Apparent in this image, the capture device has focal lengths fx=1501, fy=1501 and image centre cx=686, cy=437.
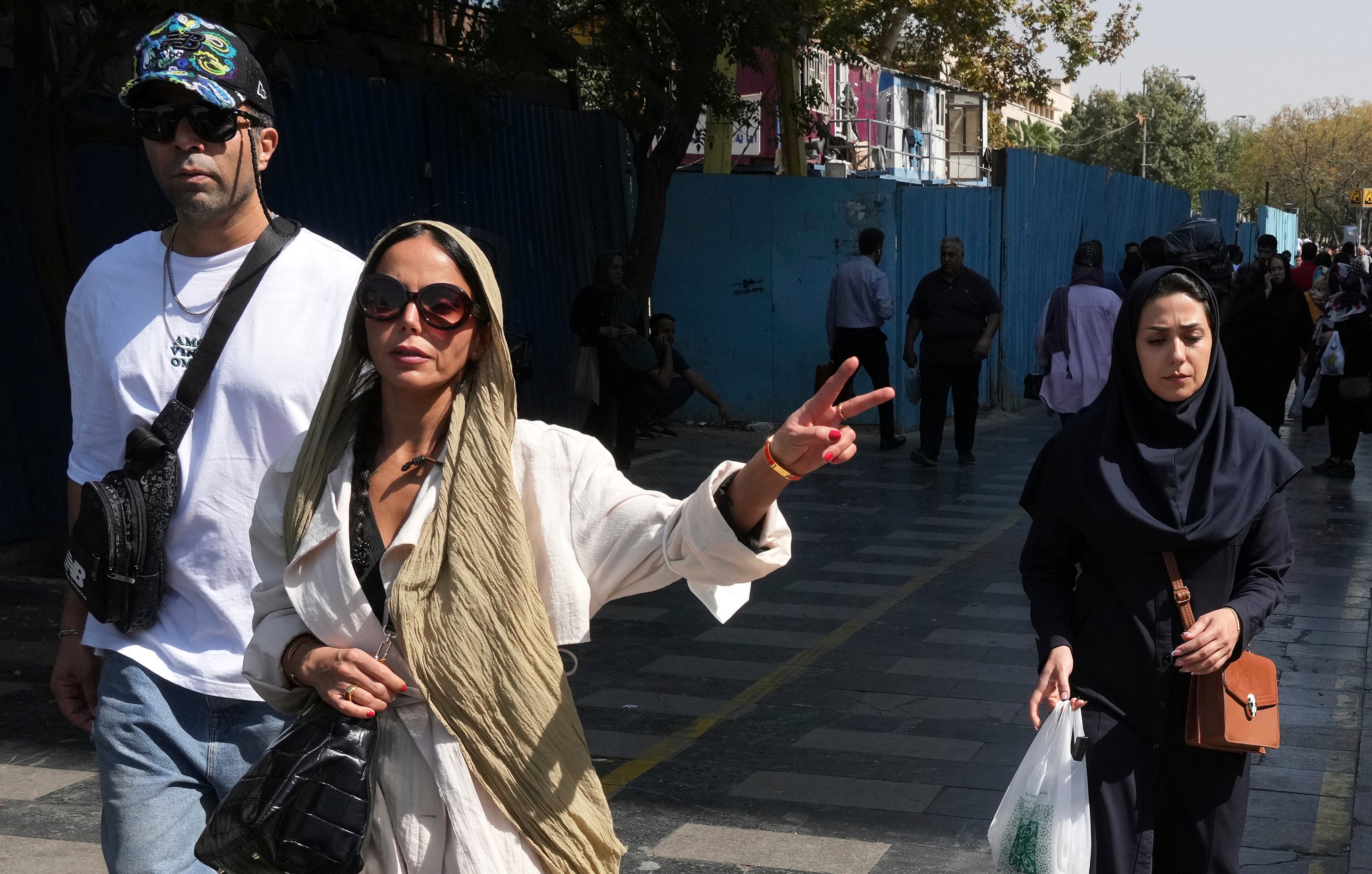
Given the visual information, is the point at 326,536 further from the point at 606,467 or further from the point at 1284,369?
the point at 1284,369

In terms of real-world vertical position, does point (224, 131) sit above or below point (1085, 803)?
above

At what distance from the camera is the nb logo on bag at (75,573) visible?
105 inches

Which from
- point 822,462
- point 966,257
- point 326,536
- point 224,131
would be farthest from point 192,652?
point 966,257

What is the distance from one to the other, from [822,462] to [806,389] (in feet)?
43.7

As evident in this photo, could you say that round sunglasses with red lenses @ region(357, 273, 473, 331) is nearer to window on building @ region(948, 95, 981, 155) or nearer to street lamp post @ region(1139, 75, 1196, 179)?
window on building @ region(948, 95, 981, 155)

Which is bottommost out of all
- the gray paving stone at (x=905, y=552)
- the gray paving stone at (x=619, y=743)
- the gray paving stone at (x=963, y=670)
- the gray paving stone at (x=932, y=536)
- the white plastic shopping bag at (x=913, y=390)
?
the gray paving stone at (x=932, y=536)

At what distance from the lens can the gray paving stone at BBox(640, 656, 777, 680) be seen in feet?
21.2

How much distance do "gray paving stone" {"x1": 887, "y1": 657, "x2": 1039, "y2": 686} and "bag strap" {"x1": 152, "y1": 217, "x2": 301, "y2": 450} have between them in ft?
14.0

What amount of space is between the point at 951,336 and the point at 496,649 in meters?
10.7

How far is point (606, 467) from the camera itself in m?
2.31

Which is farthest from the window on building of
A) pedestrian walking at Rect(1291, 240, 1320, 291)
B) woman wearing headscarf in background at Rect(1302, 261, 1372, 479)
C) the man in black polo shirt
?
the man in black polo shirt

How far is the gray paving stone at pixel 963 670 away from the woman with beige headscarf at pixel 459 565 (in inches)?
170

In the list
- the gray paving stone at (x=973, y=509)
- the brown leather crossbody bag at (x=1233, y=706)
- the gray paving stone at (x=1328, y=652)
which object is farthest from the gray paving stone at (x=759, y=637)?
the brown leather crossbody bag at (x=1233, y=706)

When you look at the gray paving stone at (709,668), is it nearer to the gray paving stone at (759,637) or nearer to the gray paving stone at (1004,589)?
the gray paving stone at (759,637)
